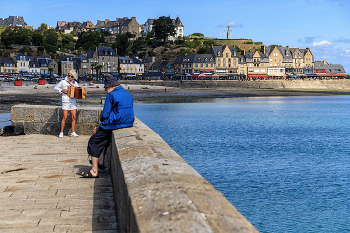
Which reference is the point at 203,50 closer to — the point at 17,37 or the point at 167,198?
the point at 17,37

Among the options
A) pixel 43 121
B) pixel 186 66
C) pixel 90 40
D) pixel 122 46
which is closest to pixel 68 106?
pixel 43 121

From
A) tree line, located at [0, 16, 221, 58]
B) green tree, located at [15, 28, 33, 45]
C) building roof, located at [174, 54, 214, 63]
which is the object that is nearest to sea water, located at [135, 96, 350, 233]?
building roof, located at [174, 54, 214, 63]

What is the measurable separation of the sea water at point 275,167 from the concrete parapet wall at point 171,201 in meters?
6.25

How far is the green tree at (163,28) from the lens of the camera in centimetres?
15075

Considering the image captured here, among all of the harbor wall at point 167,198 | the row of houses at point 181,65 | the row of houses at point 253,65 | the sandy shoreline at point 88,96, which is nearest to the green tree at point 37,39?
the row of houses at point 181,65

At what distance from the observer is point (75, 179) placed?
6352mm

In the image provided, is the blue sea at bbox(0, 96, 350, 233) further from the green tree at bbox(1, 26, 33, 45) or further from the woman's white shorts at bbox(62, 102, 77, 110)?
the green tree at bbox(1, 26, 33, 45)

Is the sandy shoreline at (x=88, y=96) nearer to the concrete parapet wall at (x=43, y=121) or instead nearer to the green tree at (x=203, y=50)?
the concrete parapet wall at (x=43, y=121)

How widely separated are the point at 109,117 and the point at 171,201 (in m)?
3.66

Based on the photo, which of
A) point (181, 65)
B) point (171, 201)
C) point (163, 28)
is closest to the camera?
point (171, 201)


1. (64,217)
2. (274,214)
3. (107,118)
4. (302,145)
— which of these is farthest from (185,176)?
(302,145)

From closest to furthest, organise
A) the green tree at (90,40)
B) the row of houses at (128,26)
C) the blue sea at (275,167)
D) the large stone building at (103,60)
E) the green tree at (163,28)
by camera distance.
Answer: the blue sea at (275,167) < the large stone building at (103,60) < the green tree at (163,28) < the green tree at (90,40) < the row of houses at (128,26)

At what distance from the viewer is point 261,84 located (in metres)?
102

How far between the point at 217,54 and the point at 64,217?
383ft
